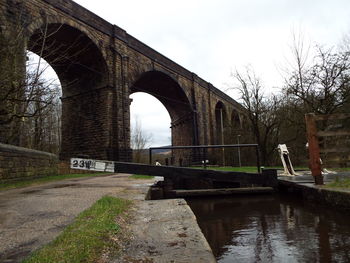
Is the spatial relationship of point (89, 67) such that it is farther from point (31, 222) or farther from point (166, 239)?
point (166, 239)

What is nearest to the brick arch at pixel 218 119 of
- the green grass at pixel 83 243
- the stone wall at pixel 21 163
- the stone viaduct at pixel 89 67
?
the stone viaduct at pixel 89 67

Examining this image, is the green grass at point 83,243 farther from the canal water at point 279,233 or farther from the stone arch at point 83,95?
the stone arch at point 83,95

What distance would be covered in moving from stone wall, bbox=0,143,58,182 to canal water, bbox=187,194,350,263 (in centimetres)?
507

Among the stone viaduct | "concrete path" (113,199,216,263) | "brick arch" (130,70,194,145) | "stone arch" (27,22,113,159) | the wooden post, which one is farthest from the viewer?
"brick arch" (130,70,194,145)

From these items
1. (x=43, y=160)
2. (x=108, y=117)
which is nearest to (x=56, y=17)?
(x=108, y=117)

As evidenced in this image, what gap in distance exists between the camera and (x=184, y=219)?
113 inches

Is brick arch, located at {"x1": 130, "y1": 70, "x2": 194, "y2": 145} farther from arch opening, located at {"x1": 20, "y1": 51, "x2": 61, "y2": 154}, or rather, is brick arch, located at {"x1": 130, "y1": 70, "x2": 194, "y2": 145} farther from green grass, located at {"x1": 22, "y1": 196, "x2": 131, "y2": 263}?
green grass, located at {"x1": 22, "y1": 196, "x2": 131, "y2": 263}

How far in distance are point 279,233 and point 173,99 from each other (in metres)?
19.9

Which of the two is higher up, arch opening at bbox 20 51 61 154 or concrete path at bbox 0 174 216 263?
arch opening at bbox 20 51 61 154

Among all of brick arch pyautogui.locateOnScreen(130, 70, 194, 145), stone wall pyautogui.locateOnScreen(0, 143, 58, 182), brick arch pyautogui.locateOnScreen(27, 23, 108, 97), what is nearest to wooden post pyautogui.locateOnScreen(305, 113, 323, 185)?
stone wall pyautogui.locateOnScreen(0, 143, 58, 182)

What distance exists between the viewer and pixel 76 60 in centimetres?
1398

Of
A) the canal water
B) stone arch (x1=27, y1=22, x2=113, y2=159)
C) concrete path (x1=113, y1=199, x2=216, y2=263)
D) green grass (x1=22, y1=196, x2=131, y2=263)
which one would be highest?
stone arch (x1=27, y1=22, x2=113, y2=159)

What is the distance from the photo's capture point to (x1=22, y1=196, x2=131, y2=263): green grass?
1651 mm

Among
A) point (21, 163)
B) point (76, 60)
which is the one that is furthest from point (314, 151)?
point (76, 60)
